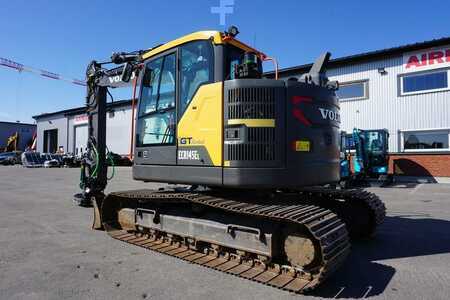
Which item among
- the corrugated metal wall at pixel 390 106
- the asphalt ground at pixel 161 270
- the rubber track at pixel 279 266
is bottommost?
the asphalt ground at pixel 161 270

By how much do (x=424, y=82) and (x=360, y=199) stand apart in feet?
52.6

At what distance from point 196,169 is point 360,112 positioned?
18.1 metres

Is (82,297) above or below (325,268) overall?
below

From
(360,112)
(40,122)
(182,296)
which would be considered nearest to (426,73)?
(360,112)

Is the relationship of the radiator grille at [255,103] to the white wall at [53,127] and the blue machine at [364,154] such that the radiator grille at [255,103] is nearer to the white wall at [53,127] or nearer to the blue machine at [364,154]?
the blue machine at [364,154]

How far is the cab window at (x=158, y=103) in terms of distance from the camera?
596 centimetres

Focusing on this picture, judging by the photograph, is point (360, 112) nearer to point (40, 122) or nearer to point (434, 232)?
point (434, 232)

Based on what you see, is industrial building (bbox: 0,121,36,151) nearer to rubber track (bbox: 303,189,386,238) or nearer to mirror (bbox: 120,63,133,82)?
mirror (bbox: 120,63,133,82)

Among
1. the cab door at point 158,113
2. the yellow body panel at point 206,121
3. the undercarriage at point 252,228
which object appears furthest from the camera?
the cab door at point 158,113

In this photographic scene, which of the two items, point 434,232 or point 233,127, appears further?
point 434,232

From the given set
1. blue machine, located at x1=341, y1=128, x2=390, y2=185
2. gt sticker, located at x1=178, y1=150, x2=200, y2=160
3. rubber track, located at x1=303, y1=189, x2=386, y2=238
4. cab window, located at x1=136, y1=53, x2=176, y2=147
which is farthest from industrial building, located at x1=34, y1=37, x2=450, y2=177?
rubber track, located at x1=303, y1=189, x2=386, y2=238

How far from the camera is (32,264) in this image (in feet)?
17.2

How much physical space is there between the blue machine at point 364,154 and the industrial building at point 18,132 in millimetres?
61544

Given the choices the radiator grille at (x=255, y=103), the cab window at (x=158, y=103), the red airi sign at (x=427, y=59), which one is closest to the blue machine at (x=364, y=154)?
the red airi sign at (x=427, y=59)
